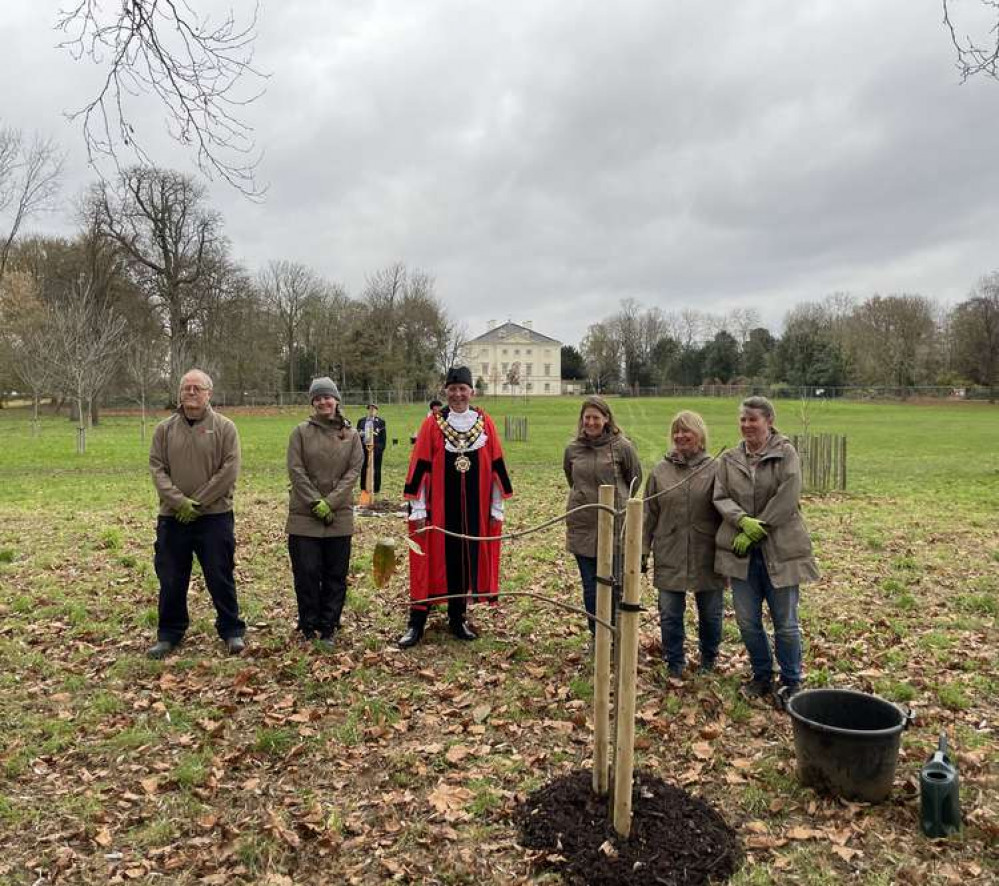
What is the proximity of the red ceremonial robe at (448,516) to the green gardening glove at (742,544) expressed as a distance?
1.99m

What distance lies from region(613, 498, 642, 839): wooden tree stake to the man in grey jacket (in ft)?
12.0

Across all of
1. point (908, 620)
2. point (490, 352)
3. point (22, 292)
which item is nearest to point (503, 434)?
point (908, 620)

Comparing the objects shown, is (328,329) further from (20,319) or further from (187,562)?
(187,562)

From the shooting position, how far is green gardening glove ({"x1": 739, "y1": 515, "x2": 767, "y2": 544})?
4559 mm

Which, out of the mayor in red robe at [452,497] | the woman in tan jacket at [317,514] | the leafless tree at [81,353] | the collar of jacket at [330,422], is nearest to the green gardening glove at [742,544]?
the mayor in red robe at [452,497]

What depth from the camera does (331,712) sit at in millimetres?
4852

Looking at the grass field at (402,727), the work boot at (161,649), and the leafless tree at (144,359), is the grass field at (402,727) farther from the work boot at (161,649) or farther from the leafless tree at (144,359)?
the leafless tree at (144,359)

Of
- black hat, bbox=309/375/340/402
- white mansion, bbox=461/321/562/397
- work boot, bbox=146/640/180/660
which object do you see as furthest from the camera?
white mansion, bbox=461/321/562/397

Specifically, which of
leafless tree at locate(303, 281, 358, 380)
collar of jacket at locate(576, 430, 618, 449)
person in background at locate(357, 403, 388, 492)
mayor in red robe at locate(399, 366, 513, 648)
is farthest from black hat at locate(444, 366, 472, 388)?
leafless tree at locate(303, 281, 358, 380)

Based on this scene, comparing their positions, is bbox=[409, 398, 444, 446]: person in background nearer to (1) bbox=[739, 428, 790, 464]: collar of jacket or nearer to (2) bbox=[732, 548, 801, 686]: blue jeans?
(1) bbox=[739, 428, 790, 464]: collar of jacket

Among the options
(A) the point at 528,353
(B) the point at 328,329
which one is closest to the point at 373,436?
(B) the point at 328,329

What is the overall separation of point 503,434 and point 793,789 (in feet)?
86.3

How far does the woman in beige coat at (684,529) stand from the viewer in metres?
5.07

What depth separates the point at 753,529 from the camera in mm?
4559
